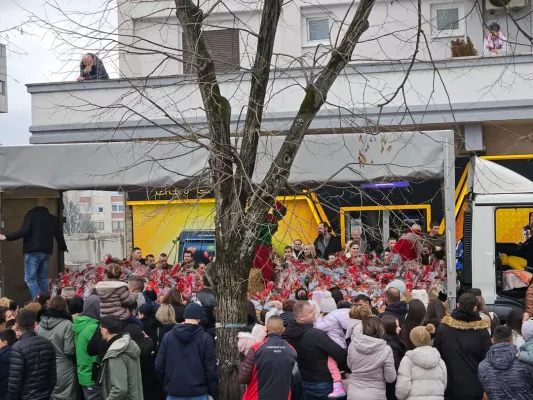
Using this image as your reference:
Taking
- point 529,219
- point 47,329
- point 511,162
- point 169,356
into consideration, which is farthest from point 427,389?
point 511,162

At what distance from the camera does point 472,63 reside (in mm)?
18625

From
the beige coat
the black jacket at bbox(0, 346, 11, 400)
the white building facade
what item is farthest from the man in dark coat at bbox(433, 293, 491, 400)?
the white building facade

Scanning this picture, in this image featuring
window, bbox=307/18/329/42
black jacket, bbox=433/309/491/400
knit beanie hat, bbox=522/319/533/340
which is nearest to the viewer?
knit beanie hat, bbox=522/319/533/340

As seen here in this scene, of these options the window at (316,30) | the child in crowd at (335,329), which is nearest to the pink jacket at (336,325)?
the child in crowd at (335,329)

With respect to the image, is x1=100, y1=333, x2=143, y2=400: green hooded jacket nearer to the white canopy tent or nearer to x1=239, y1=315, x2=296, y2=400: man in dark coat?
x1=239, y1=315, x2=296, y2=400: man in dark coat

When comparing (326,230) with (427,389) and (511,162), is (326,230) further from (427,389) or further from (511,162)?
(427,389)

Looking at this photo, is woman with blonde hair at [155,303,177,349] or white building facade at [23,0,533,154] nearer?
woman with blonde hair at [155,303,177,349]

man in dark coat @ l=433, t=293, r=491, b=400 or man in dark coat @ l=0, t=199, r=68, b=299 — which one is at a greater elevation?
man in dark coat @ l=0, t=199, r=68, b=299

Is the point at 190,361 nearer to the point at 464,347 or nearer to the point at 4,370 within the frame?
the point at 4,370

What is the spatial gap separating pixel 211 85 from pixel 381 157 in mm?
3018

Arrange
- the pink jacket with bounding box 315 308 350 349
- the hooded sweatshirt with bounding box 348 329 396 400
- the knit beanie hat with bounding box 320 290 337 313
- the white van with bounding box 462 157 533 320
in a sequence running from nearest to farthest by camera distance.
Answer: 1. the hooded sweatshirt with bounding box 348 329 396 400
2. the pink jacket with bounding box 315 308 350 349
3. the knit beanie hat with bounding box 320 290 337 313
4. the white van with bounding box 462 157 533 320

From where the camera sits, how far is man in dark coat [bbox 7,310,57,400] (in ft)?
27.0

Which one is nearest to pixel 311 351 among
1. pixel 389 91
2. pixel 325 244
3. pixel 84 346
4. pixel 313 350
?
pixel 313 350

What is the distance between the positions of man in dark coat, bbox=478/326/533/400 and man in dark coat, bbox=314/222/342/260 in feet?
23.1
